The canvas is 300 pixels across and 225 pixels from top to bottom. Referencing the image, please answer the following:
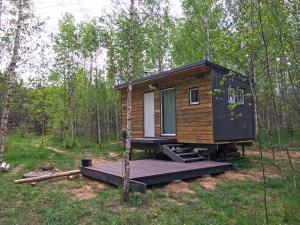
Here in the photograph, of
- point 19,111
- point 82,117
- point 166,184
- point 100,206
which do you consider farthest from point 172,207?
point 19,111

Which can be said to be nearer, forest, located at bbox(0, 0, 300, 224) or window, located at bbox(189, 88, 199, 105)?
forest, located at bbox(0, 0, 300, 224)

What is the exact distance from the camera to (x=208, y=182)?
21.9 ft

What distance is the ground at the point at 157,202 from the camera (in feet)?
13.3

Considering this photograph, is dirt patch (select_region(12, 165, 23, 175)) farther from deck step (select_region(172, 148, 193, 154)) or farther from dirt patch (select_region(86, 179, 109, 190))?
deck step (select_region(172, 148, 193, 154))

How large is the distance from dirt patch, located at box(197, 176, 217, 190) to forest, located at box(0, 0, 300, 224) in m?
0.92

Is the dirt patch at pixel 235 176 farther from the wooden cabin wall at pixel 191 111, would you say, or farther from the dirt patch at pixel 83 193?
the dirt patch at pixel 83 193

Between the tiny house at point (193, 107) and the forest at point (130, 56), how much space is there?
888 millimetres

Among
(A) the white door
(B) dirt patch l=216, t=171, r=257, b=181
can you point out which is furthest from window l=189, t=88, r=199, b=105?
(B) dirt patch l=216, t=171, r=257, b=181

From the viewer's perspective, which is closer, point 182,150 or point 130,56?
point 130,56

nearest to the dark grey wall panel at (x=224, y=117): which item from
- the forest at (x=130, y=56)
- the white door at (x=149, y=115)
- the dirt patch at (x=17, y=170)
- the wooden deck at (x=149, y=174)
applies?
the forest at (x=130, y=56)

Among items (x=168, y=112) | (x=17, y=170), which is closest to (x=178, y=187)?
(x=168, y=112)

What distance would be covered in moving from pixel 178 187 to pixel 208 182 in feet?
3.03

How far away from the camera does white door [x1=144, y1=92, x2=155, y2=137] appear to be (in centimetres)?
1107

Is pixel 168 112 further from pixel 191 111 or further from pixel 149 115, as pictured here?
pixel 191 111
